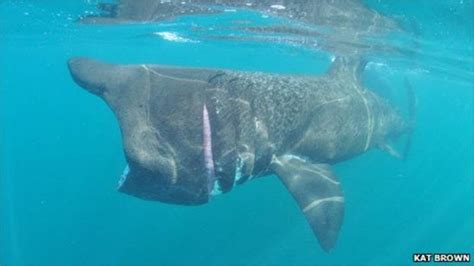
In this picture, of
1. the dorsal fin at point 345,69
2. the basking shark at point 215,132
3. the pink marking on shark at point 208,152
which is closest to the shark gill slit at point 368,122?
the dorsal fin at point 345,69

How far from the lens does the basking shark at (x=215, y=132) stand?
246 inches

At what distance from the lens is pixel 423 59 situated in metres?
21.1

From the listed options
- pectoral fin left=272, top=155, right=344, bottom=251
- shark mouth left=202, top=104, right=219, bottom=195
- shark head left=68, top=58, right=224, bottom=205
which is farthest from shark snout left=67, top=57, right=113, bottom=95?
pectoral fin left=272, top=155, right=344, bottom=251

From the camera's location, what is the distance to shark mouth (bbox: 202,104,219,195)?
641 cm

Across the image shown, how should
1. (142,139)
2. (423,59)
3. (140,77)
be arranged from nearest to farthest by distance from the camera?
(142,139)
(140,77)
(423,59)

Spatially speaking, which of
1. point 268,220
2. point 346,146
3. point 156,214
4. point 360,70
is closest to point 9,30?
point 156,214

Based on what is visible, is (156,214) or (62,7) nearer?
(62,7)

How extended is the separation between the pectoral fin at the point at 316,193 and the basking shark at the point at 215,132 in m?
Answer: 0.02

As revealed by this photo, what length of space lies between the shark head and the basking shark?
0.5 inches

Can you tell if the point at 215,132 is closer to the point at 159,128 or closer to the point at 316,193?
the point at 159,128

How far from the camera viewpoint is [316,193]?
7508 millimetres

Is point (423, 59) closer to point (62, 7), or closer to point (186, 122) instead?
point (62, 7)

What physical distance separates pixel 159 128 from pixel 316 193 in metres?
2.79

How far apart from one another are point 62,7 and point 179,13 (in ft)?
13.0
